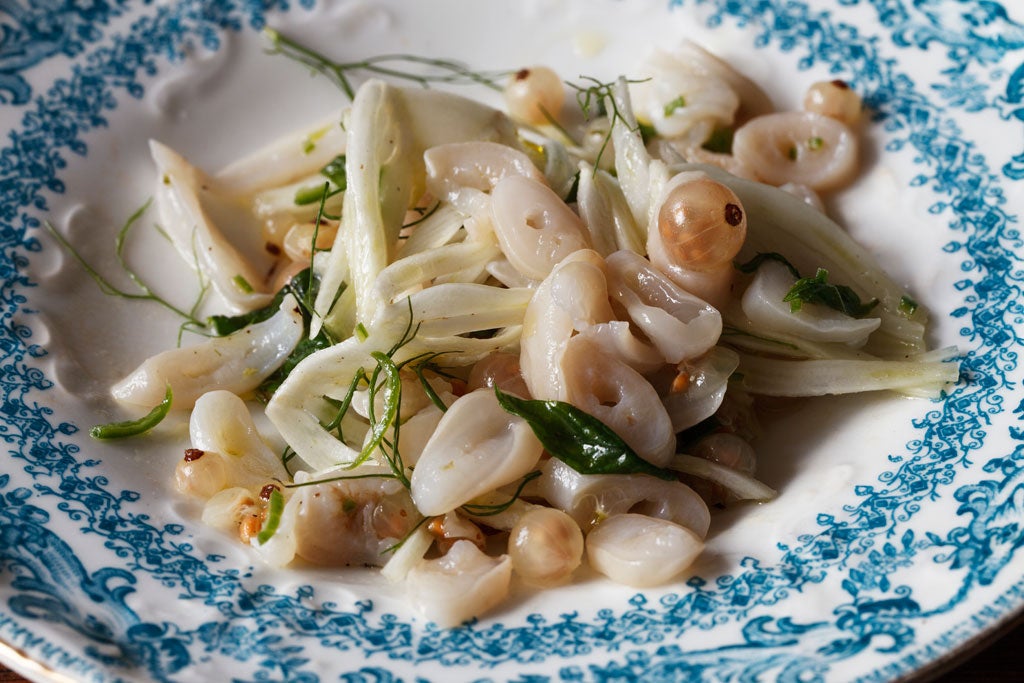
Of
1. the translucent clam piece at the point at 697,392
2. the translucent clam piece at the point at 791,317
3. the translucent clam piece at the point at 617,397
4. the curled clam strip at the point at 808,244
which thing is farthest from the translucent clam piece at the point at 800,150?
the translucent clam piece at the point at 617,397

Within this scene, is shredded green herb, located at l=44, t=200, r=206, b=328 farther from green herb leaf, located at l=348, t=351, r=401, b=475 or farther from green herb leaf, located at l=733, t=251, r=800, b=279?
green herb leaf, located at l=733, t=251, r=800, b=279

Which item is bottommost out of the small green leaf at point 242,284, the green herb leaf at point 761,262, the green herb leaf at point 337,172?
the small green leaf at point 242,284

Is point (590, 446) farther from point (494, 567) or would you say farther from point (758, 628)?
point (758, 628)

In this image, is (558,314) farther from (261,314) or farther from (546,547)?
(261,314)

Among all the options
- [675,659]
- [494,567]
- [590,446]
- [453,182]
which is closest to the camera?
[675,659]

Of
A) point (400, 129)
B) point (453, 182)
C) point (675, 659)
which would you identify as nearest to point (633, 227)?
point (453, 182)

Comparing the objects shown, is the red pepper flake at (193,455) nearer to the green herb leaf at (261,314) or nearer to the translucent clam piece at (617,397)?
the green herb leaf at (261,314)
